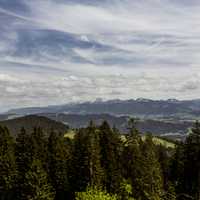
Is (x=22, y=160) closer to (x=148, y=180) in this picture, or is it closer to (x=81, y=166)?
(x=81, y=166)

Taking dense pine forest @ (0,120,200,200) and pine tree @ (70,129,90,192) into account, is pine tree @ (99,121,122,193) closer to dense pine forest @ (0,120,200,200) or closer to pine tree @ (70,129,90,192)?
dense pine forest @ (0,120,200,200)

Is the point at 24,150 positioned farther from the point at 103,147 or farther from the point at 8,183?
the point at 103,147

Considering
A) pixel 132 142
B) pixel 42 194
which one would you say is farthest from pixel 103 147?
pixel 42 194

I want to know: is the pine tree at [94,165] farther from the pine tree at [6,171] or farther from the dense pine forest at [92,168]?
the pine tree at [6,171]

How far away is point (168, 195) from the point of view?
10075 centimetres

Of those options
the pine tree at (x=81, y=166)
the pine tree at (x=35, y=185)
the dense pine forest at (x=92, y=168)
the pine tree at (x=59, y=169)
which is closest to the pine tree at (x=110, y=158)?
the dense pine forest at (x=92, y=168)

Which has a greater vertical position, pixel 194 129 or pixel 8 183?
pixel 194 129

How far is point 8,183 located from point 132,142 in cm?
3072

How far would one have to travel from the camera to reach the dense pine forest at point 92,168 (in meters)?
82.1

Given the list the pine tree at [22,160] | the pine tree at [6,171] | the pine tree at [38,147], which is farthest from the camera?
the pine tree at [6,171]

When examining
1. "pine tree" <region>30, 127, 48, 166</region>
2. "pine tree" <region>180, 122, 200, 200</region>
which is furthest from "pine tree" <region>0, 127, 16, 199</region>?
"pine tree" <region>180, 122, 200, 200</region>

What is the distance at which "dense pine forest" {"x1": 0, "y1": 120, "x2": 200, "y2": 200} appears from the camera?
269ft

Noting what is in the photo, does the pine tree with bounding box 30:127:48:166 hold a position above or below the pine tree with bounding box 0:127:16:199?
above

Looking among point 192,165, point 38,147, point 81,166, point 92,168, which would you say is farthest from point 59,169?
point 192,165
